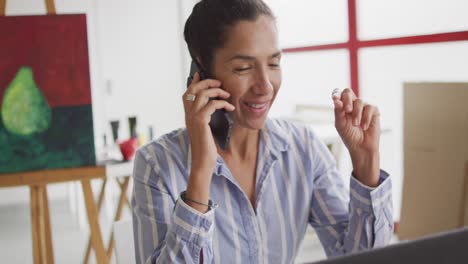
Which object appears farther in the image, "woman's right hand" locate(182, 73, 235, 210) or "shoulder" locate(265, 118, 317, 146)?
"shoulder" locate(265, 118, 317, 146)

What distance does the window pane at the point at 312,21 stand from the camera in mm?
3785

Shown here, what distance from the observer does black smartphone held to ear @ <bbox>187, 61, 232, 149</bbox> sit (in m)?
1.15

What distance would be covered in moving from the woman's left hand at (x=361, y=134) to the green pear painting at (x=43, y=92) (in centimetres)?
131

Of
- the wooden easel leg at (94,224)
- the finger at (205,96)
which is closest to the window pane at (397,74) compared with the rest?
the wooden easel leg at (94,224)

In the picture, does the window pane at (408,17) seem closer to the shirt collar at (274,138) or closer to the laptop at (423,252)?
the shirt collar at (274,138)

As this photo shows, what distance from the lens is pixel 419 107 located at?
2.76 m

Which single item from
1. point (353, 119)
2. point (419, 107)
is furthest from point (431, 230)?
point (353, 119)

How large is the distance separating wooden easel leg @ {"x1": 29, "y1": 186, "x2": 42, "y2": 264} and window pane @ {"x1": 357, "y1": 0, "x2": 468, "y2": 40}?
2.22m

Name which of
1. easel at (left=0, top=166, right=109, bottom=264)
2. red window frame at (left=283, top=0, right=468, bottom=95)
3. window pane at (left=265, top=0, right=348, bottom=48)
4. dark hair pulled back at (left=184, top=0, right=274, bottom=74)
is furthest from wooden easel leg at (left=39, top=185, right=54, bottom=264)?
red window frame at (left=283, top=0, right=468, bottom=95)

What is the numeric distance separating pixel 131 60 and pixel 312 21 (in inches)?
73.5

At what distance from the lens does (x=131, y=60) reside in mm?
5160

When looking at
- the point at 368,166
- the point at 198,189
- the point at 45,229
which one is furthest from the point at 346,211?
the point at 45,229

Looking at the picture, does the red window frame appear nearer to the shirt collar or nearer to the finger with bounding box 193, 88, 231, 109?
the shirt collar

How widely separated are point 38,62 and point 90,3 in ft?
9.73
